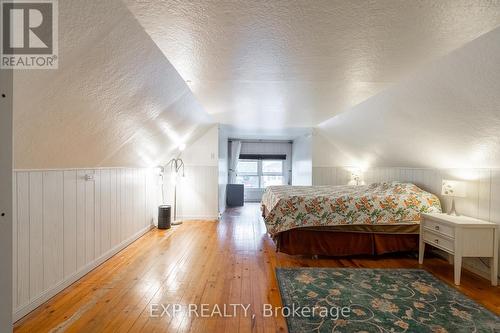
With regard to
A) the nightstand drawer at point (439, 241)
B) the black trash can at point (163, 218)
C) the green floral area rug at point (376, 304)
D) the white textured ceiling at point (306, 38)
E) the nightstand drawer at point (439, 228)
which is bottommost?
the green floral area rug at point (376, 304)

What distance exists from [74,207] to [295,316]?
233 centimetres

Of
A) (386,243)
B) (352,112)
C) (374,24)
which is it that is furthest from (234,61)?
(386,243)

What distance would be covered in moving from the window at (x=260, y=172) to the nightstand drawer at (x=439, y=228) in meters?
5.12

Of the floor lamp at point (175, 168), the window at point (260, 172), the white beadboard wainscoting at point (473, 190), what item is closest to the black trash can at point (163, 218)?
the floor lamp at point (175, 168)

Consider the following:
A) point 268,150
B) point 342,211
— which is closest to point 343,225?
point 342,211

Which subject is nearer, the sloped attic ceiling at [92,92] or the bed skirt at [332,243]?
the sloped attic ceiling at [92,92]

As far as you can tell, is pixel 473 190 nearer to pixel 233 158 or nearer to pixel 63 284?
pixel 63 284

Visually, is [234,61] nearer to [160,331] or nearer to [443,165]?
[160,331]

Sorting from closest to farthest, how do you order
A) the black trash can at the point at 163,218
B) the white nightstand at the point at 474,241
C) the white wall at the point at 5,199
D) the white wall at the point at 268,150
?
the white wall at the point at 5,199, the white nightstand at the point at 474,241, the black trash can at the point at 163,218, the white wall at the point at 268,150

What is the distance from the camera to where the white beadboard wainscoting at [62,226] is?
1.76m

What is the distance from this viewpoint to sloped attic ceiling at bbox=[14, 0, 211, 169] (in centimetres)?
128

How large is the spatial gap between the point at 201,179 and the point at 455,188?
13.5 feet

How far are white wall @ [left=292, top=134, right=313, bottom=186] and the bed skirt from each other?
7.60 ft

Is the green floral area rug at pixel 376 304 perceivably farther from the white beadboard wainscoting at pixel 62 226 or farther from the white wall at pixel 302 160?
the white wall at pixel 302 160
